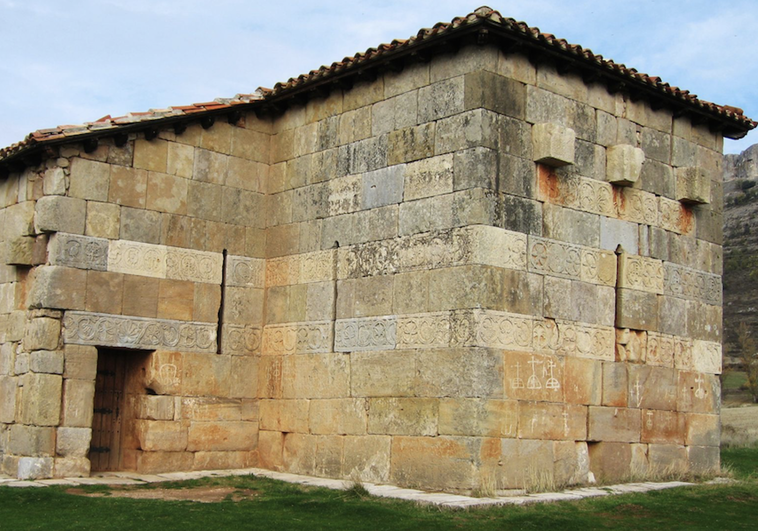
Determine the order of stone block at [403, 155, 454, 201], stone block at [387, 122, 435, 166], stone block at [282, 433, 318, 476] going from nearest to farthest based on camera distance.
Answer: stone block at [403, 155, 454, 201] → stone block at [387, 122, 435, 166] → stone block at [282, 433, 318, 476]

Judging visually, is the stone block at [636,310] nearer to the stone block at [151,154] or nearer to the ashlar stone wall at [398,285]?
the ashlar stone wall at [398,285]

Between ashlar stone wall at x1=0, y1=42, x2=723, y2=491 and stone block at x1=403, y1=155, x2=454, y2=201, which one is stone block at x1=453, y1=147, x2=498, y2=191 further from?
stone block at x1=403, y1=155, x2=454, y2=201

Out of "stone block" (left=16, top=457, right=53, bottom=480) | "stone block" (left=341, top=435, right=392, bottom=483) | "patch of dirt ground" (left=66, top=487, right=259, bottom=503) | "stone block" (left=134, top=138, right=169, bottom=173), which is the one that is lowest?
"patch of dirt ground" (left=66, top=487, right=259, bottom=503)

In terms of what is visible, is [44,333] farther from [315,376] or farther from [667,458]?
[667,458]

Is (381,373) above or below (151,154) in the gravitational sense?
below

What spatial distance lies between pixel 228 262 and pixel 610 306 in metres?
5.29

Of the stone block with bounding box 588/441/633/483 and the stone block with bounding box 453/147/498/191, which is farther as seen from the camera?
the stone block with bounding box 588/441/633/483

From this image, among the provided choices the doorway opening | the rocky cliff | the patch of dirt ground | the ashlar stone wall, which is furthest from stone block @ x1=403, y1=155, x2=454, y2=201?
the rocky cliff

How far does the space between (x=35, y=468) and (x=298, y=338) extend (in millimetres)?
3745

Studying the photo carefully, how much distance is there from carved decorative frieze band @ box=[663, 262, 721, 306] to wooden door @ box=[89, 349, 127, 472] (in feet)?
24.8

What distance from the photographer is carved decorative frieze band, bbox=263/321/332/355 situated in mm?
12602

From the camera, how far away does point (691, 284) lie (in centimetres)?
1324

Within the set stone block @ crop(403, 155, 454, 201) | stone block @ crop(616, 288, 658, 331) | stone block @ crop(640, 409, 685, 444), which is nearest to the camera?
stone block @ crop(403, 155, 454, 201)

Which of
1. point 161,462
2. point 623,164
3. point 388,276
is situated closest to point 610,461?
point 388,276
